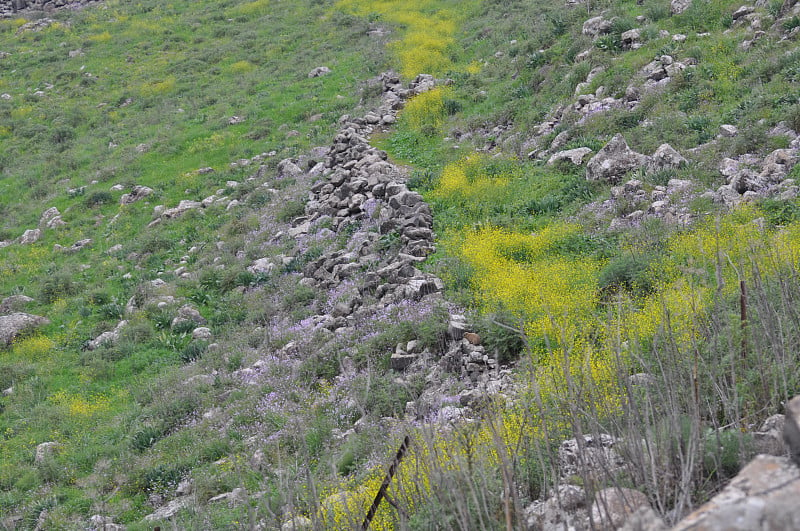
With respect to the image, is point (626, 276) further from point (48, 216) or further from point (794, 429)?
point (48, 216)

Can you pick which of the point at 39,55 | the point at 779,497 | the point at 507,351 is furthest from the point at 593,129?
the point at 39,55

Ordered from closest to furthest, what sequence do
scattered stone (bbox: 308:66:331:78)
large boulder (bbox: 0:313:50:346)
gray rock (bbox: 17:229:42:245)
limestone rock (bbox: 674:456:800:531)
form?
limestone rock (bbox: 674:456:800:531) < large boulder (bbox: 0:313:50:346) < gray rock (bbox: 17:229:42:245) < scattered stone (bbox: 308:66:331:78)

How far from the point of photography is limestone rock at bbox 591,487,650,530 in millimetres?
3143

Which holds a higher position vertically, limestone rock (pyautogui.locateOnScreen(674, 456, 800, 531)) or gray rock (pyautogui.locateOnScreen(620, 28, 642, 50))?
gray rock (pyautogui.locateOnScreen(620, 28, 642, 50))

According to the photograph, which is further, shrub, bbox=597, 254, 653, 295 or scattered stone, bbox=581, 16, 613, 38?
scattered stone, bbox=581, 16, 613, 38

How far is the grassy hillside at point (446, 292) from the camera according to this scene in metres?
4.12

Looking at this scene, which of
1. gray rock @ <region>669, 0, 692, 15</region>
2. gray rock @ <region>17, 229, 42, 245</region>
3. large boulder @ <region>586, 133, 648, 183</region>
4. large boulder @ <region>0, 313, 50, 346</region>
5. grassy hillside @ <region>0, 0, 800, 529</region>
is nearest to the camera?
grassy hillside @ <region>0, 0, 800, 529</region>

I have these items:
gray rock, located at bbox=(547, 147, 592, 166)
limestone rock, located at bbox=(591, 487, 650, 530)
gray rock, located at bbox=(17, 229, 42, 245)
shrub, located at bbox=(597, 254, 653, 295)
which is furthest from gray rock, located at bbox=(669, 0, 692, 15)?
gray rock, located at bbox=(17, 229, 42, 245)

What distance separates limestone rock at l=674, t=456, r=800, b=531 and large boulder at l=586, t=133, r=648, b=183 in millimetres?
8521

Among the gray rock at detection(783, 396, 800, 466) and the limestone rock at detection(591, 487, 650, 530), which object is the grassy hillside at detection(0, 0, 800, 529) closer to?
the limestone rock at detection(591, 487, 650, 530)

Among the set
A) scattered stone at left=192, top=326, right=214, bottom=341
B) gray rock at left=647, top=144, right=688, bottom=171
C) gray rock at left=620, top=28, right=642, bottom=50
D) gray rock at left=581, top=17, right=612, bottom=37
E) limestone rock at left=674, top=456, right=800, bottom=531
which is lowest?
scattered stone at left=192, top=326, right=214, bottom=341

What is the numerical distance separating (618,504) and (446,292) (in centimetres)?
554

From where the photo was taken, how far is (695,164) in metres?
9.66

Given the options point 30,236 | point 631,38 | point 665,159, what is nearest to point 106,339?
point 30,236
